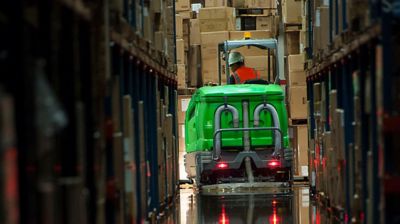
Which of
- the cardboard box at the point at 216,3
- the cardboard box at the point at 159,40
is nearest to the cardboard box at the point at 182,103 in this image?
the cardboard box at the point at 216,3

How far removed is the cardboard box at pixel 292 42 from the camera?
761 inches

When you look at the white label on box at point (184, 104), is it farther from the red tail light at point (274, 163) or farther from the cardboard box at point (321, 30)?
the cardboard box at point (321, 30)

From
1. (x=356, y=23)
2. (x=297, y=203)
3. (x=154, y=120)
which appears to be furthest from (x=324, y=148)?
(x=356, y=23)

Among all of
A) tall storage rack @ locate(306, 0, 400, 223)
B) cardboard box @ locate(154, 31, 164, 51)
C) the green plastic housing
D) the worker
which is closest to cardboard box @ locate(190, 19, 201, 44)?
the worker

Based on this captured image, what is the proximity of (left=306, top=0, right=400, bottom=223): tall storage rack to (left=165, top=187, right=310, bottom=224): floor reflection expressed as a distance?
0.44 metres

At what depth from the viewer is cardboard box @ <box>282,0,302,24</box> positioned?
18750mm

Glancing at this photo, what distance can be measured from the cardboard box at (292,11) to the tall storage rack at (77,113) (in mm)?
6378

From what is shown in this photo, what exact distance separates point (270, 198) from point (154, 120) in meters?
3.17

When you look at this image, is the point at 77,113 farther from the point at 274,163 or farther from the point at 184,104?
the point at 184,104

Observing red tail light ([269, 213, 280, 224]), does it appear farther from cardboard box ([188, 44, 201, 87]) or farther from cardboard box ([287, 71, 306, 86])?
cardboard box ([188, 44, 201, 87])

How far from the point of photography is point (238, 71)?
18375 mm

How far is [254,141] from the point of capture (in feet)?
54.0

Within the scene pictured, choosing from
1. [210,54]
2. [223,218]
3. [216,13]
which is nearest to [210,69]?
[210,54]

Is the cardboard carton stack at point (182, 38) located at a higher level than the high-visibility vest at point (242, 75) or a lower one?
higher
